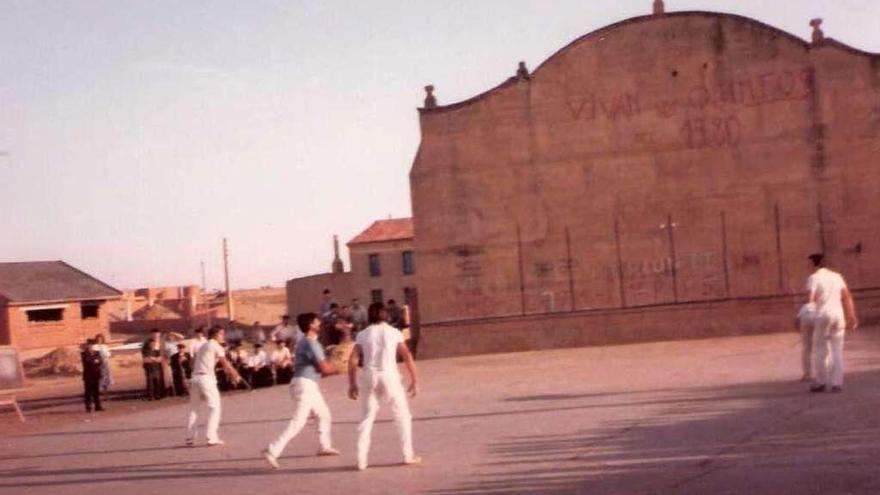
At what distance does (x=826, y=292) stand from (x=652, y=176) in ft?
58.3

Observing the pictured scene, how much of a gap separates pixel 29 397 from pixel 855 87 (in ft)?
90.9

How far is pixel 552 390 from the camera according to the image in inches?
851

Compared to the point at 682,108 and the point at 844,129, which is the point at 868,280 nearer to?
the point at 844,129

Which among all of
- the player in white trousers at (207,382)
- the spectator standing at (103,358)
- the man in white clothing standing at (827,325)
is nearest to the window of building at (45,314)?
the spectator standing at (103,358)

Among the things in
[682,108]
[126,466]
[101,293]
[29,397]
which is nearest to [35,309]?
[101,293]

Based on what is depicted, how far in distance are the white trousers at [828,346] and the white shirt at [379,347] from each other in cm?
696

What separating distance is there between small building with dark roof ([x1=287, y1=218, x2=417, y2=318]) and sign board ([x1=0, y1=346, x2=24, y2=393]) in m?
50.3

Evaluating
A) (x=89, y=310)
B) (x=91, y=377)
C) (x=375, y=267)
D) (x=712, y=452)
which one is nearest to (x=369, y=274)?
(x=375, y=267)

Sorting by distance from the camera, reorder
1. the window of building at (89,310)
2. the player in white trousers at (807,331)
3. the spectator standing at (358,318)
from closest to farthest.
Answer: the player in white trousers at (807,331) → the spectator standing at (358,318) → the window of building at (89,310)

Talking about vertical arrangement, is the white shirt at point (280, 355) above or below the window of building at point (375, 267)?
below

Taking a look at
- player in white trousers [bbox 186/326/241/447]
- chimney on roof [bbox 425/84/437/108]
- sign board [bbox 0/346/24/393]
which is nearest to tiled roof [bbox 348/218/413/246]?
chimney on roof [bbox 425/84/437/108]

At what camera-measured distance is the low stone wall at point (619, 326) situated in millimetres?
33531

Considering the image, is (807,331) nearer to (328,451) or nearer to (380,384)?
(328,451)

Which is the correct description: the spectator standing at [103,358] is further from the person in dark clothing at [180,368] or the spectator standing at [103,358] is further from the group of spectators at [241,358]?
the person in dark clothing at [180,368]
